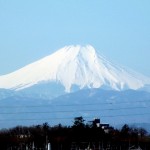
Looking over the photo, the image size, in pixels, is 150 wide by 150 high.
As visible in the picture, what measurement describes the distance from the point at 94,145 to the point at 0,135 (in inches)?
308

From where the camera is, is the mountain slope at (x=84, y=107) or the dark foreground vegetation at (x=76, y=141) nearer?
the dark foreground vegetation at (x=76, y=141)

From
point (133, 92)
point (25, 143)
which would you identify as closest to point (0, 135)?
point (25, 143)

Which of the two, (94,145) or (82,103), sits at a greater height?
(82,103)

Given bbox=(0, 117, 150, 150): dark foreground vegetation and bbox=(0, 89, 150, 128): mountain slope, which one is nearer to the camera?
bbox=(0, 117, 150, 150): dark foreground vegetation

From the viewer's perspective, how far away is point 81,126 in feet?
177

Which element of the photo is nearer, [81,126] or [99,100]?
[81,126]

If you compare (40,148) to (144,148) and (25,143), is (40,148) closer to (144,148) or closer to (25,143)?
(25,143)

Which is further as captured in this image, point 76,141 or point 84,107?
point 84,107

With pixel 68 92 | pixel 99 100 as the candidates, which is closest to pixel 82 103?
pixel 99 100

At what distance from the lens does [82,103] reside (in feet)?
533

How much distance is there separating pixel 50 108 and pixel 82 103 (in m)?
24.0

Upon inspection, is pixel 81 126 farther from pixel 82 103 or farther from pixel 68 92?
pixel 68 92

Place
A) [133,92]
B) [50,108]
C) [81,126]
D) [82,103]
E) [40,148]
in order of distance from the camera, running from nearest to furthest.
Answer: [40,148]
[81,126]
[50,108]
[82,103]
[133,92]

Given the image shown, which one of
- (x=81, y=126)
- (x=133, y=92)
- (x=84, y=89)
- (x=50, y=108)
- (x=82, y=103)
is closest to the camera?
(x=81, y=126)
